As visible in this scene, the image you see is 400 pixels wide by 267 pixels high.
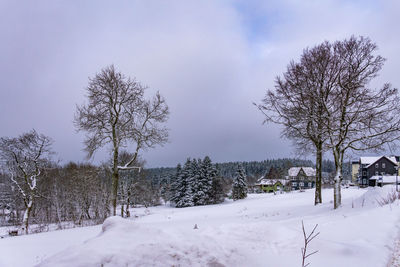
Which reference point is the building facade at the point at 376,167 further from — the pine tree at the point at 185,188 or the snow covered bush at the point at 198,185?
the pine tree at the point at 185,188

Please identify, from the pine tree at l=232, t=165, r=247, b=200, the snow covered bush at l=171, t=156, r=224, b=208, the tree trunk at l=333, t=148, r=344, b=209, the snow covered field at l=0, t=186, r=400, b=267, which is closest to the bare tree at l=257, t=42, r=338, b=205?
the tree trunk at l=333, t=148, r=344, b=209

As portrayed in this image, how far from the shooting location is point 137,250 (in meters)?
3.03

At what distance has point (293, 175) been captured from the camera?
8112cm

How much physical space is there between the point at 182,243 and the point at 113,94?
33.0 ft

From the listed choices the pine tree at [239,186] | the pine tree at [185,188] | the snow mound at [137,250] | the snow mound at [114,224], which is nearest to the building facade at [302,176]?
the pine tree at [239,186]

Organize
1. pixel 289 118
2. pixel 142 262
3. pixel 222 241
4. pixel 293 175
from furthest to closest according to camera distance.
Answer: pixel 293 175 < pixel 289 118 < pixel 222 241 < pixel 142 262

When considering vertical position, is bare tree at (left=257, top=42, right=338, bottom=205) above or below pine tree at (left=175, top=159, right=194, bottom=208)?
above

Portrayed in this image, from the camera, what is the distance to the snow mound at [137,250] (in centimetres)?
275

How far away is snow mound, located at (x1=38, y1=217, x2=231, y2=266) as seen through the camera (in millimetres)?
2752

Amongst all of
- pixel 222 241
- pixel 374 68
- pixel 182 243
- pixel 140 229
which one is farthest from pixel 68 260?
pixel 374 68

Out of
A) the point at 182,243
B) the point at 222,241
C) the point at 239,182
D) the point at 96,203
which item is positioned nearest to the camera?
the point at 182,243

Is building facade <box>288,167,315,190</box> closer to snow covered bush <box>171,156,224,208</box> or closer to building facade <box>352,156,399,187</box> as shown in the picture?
building facade <box>352,156,399,187</box>

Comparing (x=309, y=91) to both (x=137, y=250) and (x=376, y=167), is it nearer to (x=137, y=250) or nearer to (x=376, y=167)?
(x=137, y=250)

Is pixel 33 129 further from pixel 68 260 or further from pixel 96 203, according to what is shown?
pixel 68 260
